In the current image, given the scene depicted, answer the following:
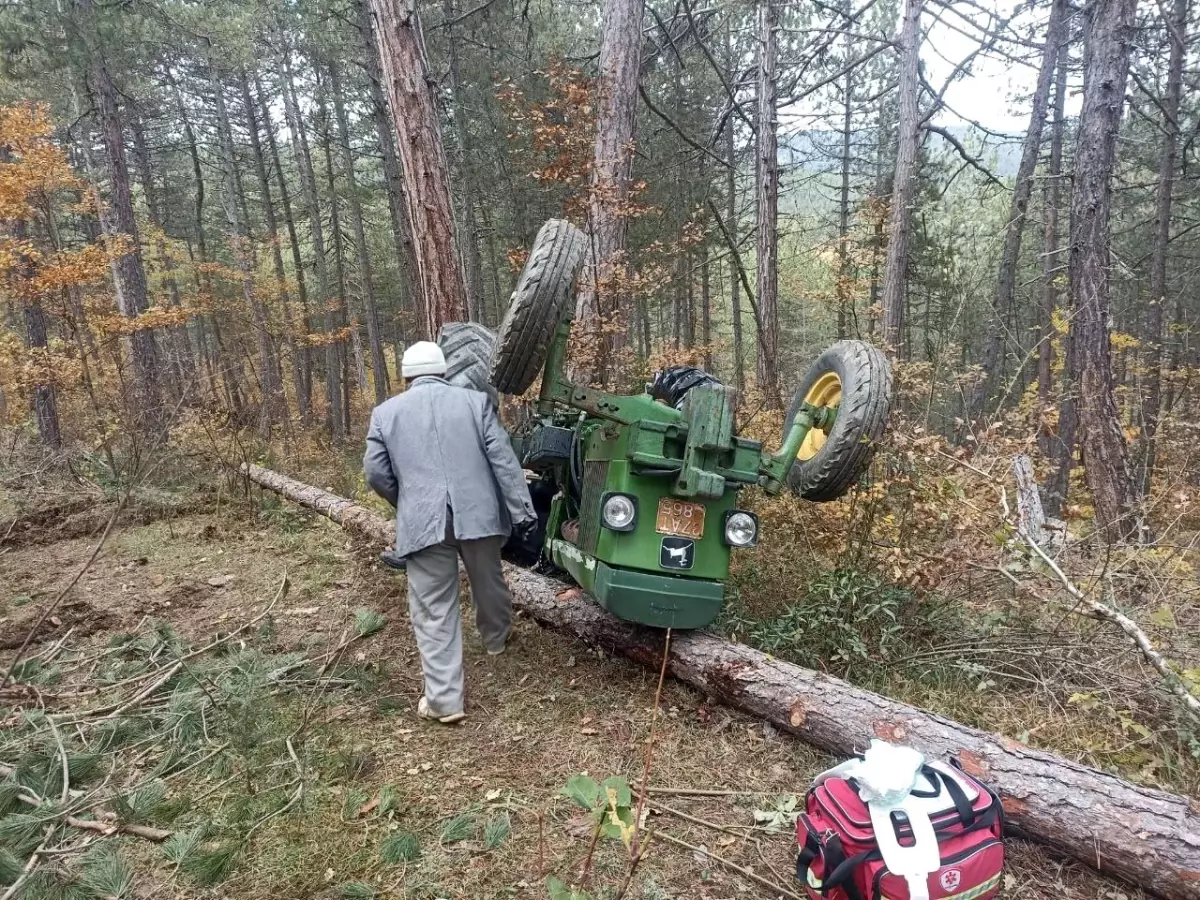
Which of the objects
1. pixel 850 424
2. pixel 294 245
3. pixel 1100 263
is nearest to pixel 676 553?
pixel 850 424

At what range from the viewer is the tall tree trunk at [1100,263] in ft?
23.0

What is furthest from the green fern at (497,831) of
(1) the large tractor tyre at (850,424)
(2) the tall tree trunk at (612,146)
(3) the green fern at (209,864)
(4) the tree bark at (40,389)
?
(4) the tree bark at (40,389)

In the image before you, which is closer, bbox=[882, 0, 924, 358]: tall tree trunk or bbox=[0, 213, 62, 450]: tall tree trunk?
bbox=[0, 213, 62, 450]: tall tree trunk

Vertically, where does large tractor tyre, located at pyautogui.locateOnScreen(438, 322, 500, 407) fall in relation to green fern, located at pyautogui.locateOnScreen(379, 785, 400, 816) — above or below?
above

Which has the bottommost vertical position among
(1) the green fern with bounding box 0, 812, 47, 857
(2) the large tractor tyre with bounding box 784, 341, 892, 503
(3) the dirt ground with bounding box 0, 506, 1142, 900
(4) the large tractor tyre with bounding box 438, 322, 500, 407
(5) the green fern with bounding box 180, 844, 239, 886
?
(3) the dirt ground with bounding box 0, 506, 1142, 900

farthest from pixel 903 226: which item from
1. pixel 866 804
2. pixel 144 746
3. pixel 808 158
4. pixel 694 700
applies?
pixel 144 746

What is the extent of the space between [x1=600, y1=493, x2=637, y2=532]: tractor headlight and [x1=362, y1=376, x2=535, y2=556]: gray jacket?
0.55 meters

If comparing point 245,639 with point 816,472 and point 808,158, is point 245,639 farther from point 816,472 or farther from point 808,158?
point 808,158

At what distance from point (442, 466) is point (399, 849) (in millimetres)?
1834

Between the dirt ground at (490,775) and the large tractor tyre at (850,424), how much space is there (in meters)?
1.35

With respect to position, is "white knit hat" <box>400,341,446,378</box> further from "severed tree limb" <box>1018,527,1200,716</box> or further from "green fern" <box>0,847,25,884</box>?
"severed tree limb" <box>1018,527,1200,716</box>

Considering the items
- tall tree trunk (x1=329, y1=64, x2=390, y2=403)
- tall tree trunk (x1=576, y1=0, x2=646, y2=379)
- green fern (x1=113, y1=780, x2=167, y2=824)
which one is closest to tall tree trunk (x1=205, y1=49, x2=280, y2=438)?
tall tree trunk (x1=329, y1=64, x2=390, y2=403)

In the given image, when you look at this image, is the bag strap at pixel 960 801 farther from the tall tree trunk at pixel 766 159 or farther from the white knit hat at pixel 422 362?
the tall tree trunk at pixel 766 159

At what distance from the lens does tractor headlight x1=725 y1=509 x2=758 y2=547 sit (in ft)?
12.1
